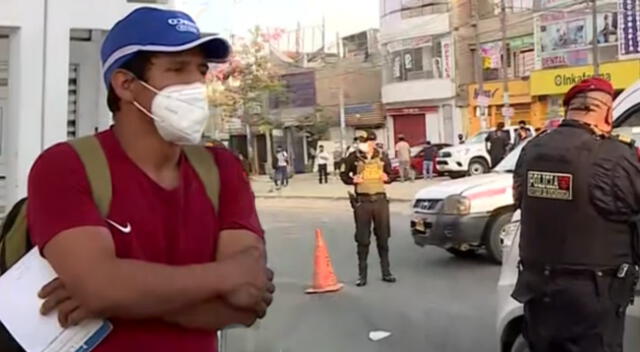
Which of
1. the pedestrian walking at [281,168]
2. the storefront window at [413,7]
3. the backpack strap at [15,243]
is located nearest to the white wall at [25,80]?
the backpack strap at [15,243]

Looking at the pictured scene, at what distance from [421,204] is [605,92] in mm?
6665

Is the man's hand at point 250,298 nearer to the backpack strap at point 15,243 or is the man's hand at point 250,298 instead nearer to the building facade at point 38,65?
the backpack strap at point 15,243

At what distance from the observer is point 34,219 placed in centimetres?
150

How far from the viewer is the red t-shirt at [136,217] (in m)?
1.47

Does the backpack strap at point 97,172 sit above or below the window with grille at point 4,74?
below

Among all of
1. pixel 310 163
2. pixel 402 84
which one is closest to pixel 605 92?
pixel 310 163

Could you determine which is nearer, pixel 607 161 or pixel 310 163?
pixel 607 161

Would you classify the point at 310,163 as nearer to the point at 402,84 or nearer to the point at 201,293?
the point at 402,84

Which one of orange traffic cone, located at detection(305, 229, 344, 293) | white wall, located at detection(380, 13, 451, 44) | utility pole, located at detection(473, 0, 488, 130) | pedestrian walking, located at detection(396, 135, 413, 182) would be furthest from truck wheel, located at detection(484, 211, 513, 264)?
white wall, located at detection(380, 13, 451, 44)

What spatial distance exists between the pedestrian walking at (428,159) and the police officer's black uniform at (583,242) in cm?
1755

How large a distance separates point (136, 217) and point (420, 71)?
1243 inches

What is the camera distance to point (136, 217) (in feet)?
5.00

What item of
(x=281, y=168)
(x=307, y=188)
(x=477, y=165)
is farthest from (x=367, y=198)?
(x=281, y=168)

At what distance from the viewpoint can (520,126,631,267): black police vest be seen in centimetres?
301
